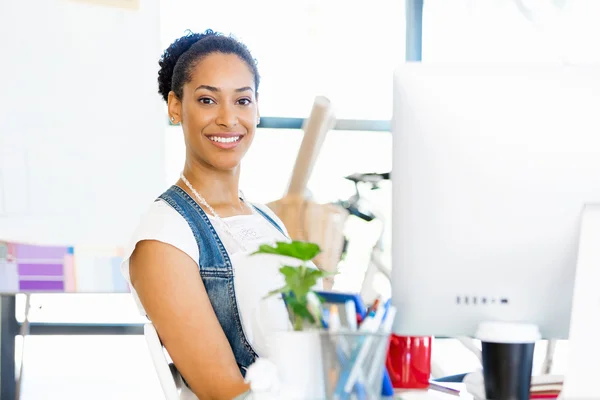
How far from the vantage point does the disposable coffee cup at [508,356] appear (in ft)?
3.55

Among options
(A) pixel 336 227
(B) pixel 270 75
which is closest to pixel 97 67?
(B) pixel 270 75

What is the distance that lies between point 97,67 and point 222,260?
69.0 inches

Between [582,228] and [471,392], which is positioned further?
[471,392]

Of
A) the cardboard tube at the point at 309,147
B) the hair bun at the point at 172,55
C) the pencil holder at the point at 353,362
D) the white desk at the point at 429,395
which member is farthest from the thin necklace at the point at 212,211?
the cardboard tube at the point at 309,147

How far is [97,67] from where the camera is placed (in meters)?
3.16

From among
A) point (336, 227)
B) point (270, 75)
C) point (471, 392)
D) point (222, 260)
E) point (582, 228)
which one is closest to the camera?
point (582, 228)

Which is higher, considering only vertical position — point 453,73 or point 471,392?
point 453,73

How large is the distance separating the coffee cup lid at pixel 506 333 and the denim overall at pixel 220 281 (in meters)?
0.70

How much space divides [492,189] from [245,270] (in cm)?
73

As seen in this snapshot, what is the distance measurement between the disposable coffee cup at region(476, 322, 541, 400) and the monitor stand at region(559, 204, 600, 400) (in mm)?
112

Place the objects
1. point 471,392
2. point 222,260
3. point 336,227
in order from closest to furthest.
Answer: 1. point 471,392
2. point 222,260
3. point 336,227

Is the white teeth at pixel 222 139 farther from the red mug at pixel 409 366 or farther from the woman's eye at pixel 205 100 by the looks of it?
the red mug at pixel 409 366

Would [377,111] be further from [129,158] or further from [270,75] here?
[129,158]

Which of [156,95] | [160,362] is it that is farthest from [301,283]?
[156,95]
